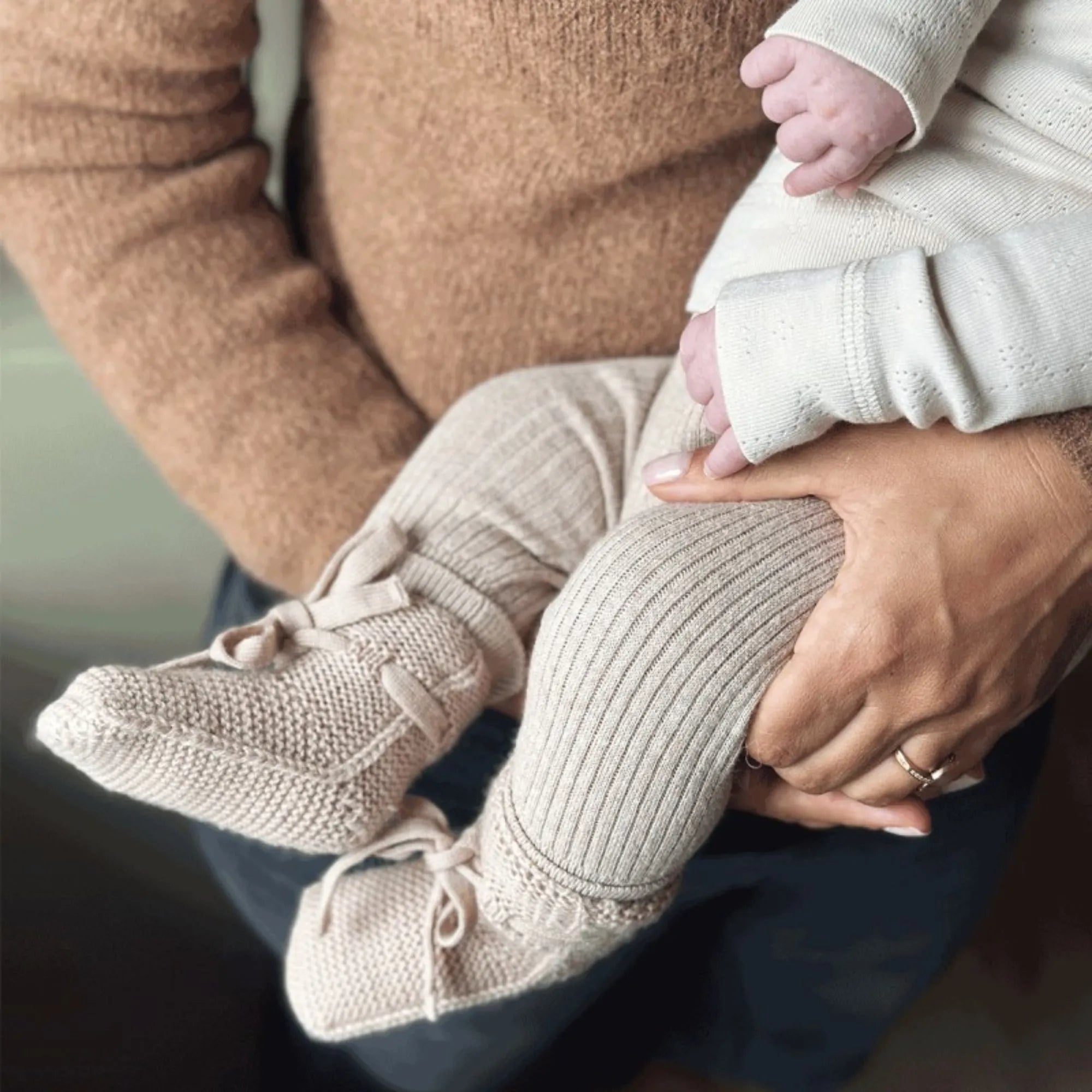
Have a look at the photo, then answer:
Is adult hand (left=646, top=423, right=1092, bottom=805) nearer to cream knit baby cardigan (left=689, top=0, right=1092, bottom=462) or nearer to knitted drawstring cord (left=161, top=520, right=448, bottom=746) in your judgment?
cream knit baby cardigan (left=689, top=0, right=1092, bottom=462)

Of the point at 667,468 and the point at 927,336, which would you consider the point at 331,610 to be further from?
the point at 927,336

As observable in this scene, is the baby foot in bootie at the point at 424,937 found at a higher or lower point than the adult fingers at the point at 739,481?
lower

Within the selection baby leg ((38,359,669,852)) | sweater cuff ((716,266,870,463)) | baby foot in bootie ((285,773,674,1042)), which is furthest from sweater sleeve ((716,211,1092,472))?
baby foot in bootie ((285,773,674,1042))

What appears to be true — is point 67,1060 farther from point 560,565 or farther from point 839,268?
point 839,268

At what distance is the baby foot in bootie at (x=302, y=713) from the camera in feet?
1.80

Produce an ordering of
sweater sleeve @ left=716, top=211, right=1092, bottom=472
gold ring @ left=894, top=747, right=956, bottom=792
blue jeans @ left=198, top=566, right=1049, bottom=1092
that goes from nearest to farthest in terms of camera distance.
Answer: sweater sleeve @ left=716, top=211, right=1092, bottom=472 < gold ring @ left=894, top=747, right=956, bottom=792 < blue jeans @ left=198, top=566, right=1049, bottom=1092

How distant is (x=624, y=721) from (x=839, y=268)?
23cm

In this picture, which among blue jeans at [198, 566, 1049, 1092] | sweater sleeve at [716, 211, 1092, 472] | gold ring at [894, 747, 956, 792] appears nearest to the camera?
sweater sleeve at [716, 211, 1092, 472]

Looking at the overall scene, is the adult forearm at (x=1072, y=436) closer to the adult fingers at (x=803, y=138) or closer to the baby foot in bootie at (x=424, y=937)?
the adult fingers at (x=803, y=138)

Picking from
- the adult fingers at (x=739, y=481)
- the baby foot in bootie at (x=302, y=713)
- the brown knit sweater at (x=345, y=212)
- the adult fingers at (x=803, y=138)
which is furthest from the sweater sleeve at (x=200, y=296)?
the adult fingers at (x=803, y=138)

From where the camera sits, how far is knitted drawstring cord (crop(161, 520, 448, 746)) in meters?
0.59

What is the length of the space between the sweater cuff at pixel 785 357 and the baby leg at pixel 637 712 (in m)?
0.05

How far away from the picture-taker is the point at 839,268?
525 mm

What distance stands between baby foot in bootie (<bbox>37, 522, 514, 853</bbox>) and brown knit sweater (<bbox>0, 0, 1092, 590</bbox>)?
13 centimetres
